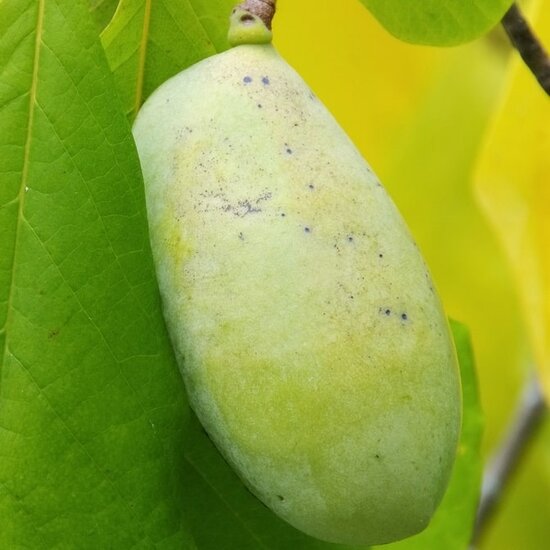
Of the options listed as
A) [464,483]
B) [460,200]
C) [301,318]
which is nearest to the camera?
[301,318]

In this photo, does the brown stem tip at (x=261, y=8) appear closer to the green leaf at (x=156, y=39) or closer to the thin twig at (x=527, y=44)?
the green leaf at (x=156, y=39)

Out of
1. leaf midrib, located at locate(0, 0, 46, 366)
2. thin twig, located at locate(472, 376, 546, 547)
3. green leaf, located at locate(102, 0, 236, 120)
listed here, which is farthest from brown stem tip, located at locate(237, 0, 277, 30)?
thin twig, located at locate(472, 376, 546, 547)

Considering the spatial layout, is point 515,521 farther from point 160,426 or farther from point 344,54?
point 160,426

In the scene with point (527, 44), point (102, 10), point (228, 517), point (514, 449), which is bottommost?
point (514, 449)

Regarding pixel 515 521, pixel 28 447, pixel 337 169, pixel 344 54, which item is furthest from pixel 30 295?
pixel 515 521

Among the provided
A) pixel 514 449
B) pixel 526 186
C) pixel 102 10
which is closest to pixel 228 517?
pixel 102 10

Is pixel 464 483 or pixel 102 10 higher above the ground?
pixel 102 10

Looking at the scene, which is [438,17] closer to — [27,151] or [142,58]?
[142,58]
